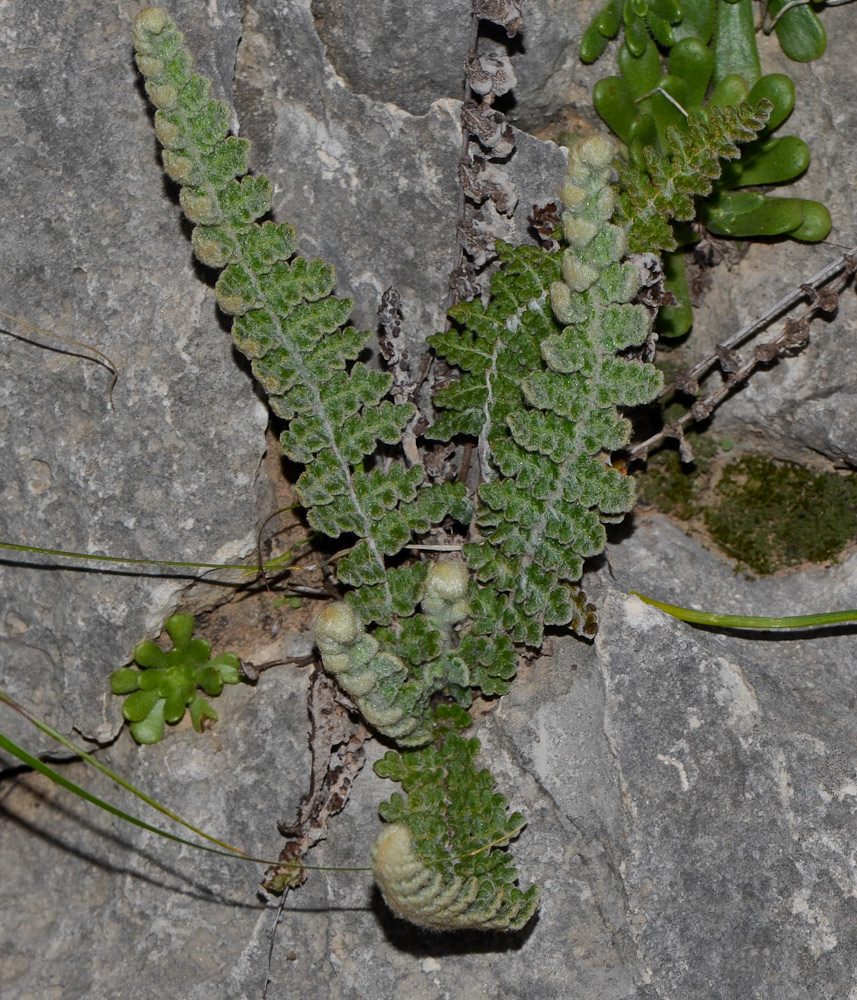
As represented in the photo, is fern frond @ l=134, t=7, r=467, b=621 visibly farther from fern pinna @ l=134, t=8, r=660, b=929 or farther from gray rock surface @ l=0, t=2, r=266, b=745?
gray rock surface @ l=0, t=2, r=266, b=745

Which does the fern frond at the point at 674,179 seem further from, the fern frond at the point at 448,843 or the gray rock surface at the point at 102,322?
the fern frond at the point at 448,843

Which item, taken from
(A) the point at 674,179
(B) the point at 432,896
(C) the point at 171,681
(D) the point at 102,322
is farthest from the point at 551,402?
(C) the point at 171,681

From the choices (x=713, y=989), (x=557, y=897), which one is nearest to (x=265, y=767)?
(x=557, y=897)

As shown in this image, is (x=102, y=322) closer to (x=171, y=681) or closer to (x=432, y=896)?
(x=171, y=681)

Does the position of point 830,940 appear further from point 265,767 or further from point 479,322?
point 479,322

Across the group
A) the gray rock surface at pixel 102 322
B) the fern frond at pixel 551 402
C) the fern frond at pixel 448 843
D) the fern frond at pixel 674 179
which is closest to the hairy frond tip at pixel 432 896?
the fern frond at pixel 448 843

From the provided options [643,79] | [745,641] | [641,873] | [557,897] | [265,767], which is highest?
[643,79]
